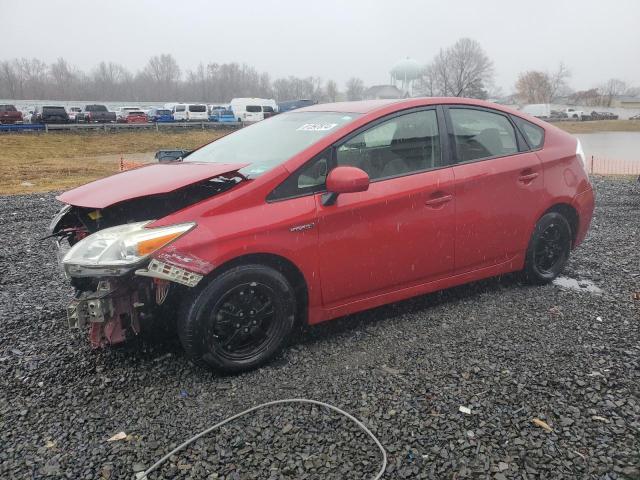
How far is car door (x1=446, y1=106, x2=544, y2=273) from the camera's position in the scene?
3816mm

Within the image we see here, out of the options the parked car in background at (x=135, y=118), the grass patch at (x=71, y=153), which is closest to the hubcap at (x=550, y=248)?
the grass patch at (x=71, y=153)

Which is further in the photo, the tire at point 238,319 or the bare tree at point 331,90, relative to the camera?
the bare tree at point 331,90

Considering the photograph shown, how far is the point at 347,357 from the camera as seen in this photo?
332cm

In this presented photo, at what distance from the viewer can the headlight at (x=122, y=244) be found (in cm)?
273

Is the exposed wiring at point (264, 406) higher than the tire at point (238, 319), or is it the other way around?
the tire at point (238, 319)

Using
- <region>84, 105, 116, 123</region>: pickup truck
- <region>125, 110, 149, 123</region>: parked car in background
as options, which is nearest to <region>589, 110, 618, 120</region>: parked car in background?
<region>125, 110, 149, 123</region>: parked car in background

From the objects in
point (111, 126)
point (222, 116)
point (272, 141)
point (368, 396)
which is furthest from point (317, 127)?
point (222, 116)

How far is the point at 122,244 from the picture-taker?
9.05 feet

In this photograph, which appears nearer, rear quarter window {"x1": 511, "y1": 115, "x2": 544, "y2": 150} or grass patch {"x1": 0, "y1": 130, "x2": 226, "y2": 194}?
rear quarter window {"x1": 511, "y1": 115, "x2": 544, "y2": 150}

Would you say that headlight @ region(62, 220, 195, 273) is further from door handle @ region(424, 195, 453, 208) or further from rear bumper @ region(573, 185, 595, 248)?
rear bumper @ region(573, 185, 595, 248)

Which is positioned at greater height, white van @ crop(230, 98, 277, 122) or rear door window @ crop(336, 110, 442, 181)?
white van @ crop(230, 98, 277, 122)

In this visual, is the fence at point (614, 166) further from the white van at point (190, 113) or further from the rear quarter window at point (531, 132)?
the white van at point (190, 113)

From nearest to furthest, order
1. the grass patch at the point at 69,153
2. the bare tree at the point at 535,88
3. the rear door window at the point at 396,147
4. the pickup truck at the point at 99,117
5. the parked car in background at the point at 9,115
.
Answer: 1. the rear door window at the point at 396,147
2. the grass patch at the point at 69,153
3. the parked car in background at the point at 9,115
4. the pickup truck at the point at 99,117
5. the bare tree at the point at 535,88

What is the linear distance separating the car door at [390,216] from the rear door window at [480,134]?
203 mm
